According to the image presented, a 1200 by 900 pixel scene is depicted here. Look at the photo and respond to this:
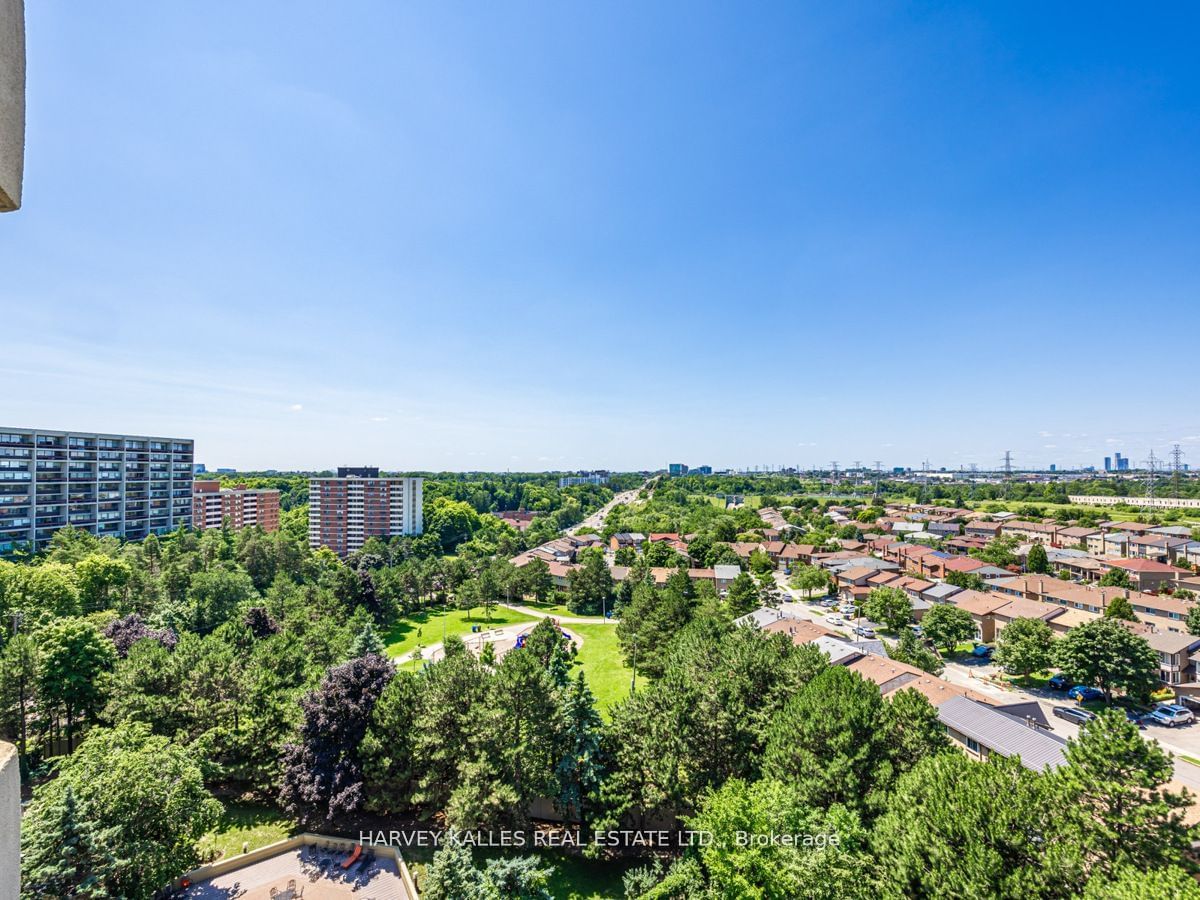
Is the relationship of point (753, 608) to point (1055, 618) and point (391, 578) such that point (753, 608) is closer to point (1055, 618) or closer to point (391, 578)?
point (1055, 618)

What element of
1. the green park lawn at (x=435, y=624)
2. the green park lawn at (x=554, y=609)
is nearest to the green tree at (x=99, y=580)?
the green park lawn at (x=435, y=624)

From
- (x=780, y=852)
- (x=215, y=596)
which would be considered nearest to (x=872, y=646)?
(x=780, y=852)

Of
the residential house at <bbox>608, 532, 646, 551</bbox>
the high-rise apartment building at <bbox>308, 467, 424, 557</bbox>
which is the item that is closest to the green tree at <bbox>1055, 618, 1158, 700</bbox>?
the residential house at <bbox>608, 532, 646, 551</bbox>

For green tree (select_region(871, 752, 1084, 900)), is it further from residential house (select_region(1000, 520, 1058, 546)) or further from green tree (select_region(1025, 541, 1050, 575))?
residential house (select_region(1000, 520, 1058, 546))

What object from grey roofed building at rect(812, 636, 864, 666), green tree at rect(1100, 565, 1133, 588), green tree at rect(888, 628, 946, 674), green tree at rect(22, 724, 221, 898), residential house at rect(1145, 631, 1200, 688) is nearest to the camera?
green tree at rect(22, 724, 221, 898)

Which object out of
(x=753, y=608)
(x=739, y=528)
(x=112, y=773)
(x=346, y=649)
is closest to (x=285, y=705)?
(x=112, y=773)

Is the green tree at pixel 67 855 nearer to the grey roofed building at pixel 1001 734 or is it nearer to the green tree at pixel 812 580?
the grey roofed building at pixel 1001 734
